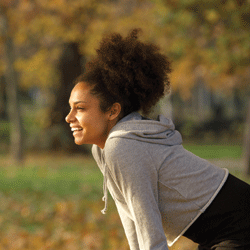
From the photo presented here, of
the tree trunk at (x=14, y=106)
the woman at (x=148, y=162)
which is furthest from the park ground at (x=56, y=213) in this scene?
the woman at (x=148, y=162)

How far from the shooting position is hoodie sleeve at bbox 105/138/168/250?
1.62 meters

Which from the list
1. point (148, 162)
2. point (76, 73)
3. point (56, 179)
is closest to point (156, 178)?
point (148, 162)

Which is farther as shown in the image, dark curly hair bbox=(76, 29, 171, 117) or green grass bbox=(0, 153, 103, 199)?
green grass bbox=(0, 153, 103, 199)

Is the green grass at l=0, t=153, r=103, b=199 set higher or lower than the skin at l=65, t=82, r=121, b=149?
lower

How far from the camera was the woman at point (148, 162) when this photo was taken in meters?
1.64

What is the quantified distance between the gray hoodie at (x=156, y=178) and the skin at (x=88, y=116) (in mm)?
98

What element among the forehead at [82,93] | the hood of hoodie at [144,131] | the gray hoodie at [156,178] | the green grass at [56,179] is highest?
the forehead at [82,93]

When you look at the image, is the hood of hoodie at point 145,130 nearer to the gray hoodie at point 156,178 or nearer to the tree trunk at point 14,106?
the gray hoodie at point 156,178

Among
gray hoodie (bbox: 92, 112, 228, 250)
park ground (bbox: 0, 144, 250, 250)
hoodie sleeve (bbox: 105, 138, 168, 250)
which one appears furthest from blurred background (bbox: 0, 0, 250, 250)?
hoodie sleeve (bbox: 105, 138, 168, 250)

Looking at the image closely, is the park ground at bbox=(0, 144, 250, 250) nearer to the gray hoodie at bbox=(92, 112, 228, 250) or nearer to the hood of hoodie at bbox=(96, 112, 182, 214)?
the gray hoodie at bbox=(92, 112, 228, 250)

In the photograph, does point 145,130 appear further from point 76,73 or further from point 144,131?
point 76,73

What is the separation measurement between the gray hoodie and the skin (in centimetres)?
10

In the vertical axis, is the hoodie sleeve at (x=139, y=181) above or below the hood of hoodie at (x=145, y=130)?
below

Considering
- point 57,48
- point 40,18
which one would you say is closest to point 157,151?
point 40,18
